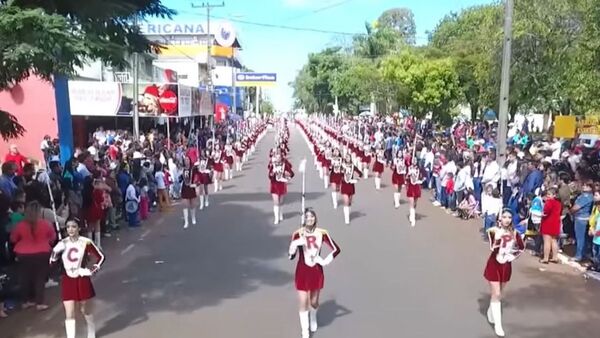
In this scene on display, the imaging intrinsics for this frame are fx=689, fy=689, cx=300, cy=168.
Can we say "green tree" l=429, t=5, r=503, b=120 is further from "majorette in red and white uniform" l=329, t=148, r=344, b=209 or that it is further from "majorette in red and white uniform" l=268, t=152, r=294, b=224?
"majorette in red and white uniform" l=268, t=152, r=294, b=224

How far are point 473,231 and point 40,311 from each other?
35.2 feet

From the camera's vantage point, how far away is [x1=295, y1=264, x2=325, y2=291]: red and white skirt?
8.98m

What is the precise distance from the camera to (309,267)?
29.7 feet

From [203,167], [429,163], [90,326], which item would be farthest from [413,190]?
[90,326]

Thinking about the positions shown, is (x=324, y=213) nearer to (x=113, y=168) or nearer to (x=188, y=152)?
(x=113, y=168)

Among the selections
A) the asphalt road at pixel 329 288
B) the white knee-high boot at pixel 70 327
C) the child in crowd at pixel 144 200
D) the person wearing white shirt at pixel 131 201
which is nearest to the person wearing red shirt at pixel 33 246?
the asphalt road at pixel 329 288

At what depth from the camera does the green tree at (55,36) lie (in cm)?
791

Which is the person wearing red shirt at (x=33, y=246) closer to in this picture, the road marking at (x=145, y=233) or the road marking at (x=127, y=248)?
the road marking at (x=127, y=248)

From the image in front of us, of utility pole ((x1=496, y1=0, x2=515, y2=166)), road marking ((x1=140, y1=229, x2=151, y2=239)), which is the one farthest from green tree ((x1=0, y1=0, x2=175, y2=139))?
utility pole ((x1=496, y1=0, x2=515, y2=166))

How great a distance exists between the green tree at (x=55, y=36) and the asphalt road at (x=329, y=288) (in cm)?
352

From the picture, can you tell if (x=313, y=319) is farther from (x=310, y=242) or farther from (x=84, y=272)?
(x=84, y=272)

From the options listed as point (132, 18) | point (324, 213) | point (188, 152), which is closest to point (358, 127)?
point (188, 152)

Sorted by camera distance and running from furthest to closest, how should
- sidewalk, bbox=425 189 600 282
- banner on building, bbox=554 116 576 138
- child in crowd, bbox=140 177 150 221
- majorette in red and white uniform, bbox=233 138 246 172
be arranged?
majorette in red and white uniform, bbox=233 138 246 172
banner on building, bbox=554 116 576 138
child in crowd, bbox=140 177 150 221
sidewalk, bbox=425 189 600 282

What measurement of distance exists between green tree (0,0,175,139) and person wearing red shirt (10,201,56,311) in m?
1.53
